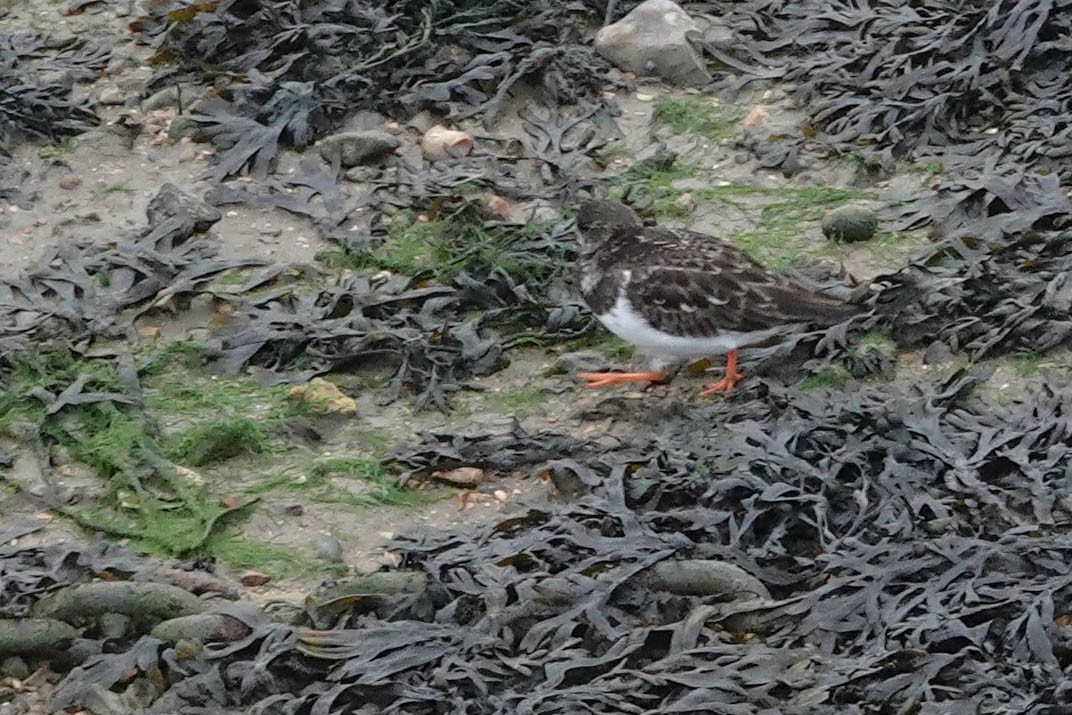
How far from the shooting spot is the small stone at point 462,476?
5.72 m

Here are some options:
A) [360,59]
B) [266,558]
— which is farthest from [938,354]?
[360,59]

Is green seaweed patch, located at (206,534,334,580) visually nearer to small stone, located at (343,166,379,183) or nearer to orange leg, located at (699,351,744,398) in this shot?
orange leg, located at (699,351,744,398)

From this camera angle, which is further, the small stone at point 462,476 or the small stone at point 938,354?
the small stone at point 938,354

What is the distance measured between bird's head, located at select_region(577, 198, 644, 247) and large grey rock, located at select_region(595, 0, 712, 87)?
1.99 m

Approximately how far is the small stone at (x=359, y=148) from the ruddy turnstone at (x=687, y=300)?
65.9 inches

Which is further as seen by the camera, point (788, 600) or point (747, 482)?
point (747, 482)

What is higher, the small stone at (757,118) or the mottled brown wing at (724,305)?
the mottled brown wing at (724,305)

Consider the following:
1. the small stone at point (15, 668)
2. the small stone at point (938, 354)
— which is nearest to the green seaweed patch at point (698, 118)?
the small stone at point (938, 354)

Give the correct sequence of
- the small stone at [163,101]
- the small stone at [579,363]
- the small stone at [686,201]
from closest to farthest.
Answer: the small stone at [579,363] → the small stone at [686,201] → the small stone at [163,101]

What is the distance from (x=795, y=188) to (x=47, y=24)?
3.98m

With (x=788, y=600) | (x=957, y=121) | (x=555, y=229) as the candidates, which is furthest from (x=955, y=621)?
(x=957, y=121)

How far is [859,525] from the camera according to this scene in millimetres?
4961

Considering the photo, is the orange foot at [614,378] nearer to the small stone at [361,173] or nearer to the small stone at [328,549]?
the small stone at [328,549]

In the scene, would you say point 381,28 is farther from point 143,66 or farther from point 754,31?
point 754,31
